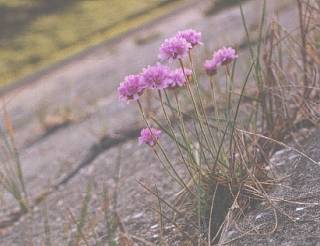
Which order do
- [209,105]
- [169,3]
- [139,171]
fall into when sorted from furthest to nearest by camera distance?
[169,3], [209,105], [139,171]

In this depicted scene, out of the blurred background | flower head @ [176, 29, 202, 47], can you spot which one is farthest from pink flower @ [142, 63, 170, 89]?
the blurred background

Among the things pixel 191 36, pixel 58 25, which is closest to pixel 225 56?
pixel 191 36

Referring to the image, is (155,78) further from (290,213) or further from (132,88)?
(290,213)

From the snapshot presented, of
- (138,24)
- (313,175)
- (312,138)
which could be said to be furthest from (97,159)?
(138,24)

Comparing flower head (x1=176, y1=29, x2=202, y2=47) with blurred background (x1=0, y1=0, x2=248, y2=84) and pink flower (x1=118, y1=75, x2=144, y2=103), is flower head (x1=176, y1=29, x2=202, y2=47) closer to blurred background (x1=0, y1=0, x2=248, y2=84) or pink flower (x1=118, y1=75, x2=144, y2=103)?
pink flower (x1=118, y1=75, x2=144, y2=103)

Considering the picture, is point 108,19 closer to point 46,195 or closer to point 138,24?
point 138,24

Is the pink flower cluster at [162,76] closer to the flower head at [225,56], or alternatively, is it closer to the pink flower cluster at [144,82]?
the pink flower cluster at [144,82]
